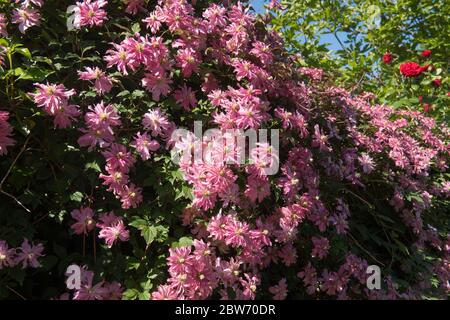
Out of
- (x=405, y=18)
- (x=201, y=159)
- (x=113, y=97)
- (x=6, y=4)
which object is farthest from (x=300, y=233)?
(x=405, y=18)

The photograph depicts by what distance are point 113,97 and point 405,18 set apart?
4.38 meters

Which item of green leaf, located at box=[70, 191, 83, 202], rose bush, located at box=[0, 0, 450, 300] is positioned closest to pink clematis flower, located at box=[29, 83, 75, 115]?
rose bush, located at box=[0, 0, 450, 300]

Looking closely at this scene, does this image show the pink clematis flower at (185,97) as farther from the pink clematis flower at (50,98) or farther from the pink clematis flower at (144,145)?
the pink clematis flower at (50,98)

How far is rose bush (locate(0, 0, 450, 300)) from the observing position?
5.20 ft

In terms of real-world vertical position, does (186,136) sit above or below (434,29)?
below

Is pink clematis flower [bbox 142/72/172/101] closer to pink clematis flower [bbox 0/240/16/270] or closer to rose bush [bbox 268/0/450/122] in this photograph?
pink clematis flower [bbox 0/240/16/270]

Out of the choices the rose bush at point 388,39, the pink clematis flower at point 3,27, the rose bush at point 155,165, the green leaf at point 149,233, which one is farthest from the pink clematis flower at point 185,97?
the rose bush at point 388,39

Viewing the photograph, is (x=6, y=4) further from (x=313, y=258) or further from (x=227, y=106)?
(x=313, y=258)

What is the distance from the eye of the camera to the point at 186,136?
70.4 inches

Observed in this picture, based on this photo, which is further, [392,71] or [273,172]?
[392,71]

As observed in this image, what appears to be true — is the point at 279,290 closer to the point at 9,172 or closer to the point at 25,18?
the point at 9,172

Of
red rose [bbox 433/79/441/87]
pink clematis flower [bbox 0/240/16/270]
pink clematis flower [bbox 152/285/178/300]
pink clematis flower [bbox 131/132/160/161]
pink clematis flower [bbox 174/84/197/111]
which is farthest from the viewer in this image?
red rose [bbox 433/79/441/87]
